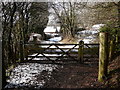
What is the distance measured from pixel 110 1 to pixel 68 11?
38.5 ft

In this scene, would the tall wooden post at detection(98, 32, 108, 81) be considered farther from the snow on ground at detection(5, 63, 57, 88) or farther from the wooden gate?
the wooden gate

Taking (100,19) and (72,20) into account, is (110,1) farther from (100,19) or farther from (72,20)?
(72,20)

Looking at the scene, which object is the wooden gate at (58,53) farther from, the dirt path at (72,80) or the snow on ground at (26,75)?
the dirt path at (72,80)

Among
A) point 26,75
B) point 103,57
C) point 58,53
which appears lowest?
point 26,75

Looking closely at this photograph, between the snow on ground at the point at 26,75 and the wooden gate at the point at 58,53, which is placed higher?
the wooden gate at the point at 58,53

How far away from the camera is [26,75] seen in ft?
18.6

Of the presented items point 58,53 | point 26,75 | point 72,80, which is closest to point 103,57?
point 72,80

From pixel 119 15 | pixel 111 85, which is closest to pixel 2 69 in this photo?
pixel 111 85

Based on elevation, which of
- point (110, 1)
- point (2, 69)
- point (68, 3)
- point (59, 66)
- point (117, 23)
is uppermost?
point (68, 3)

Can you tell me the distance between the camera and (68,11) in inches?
765

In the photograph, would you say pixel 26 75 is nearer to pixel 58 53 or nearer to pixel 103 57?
pixel 58 53

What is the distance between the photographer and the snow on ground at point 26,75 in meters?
4.84

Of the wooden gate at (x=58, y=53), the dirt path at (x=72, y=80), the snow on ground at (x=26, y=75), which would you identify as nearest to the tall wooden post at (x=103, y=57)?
the dirt path at (x=72, y=80)

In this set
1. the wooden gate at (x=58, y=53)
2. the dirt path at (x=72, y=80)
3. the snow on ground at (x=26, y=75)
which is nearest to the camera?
the dirt path at (x=72, y=80)
